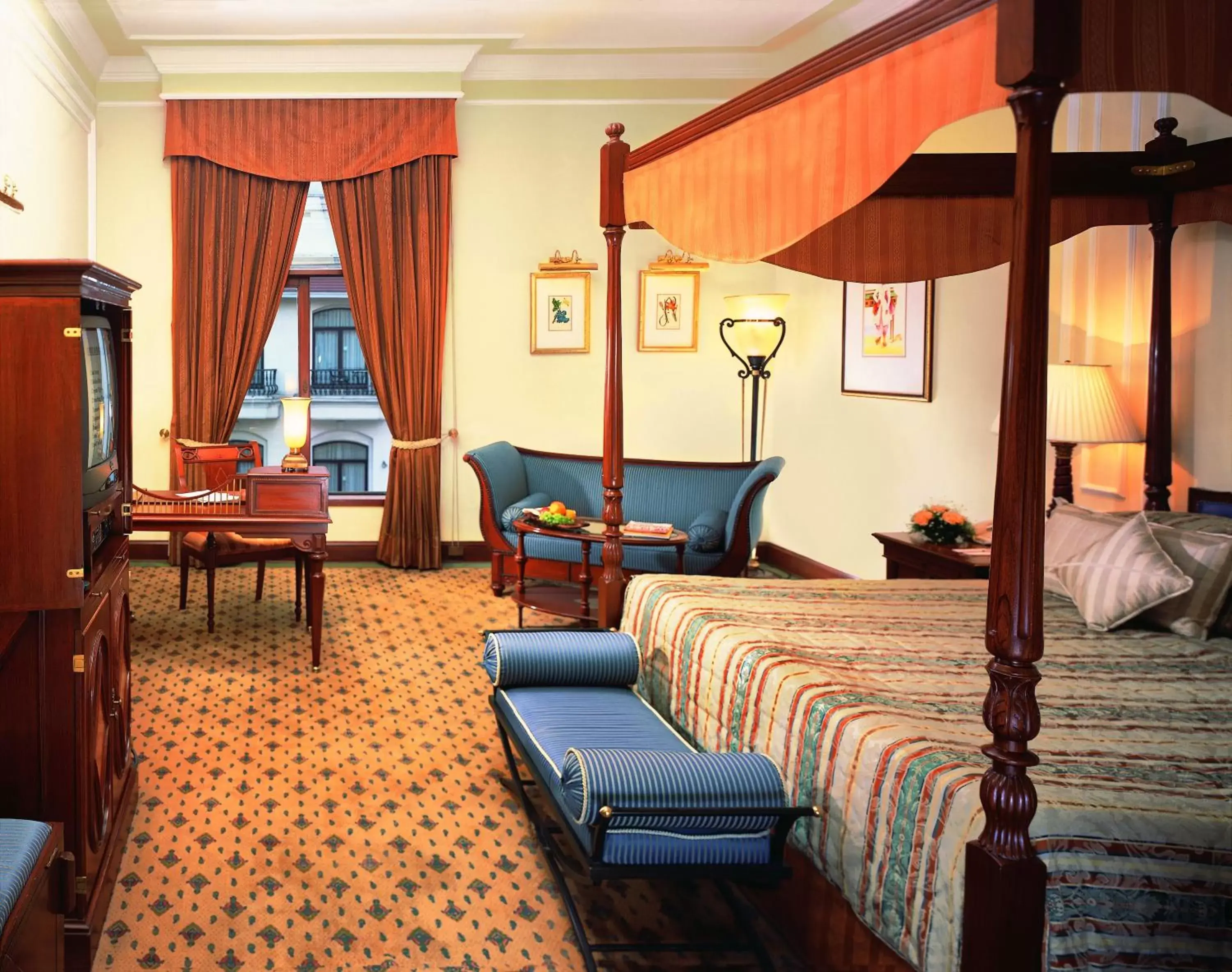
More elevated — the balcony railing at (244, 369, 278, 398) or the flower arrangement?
the balcony railing at (244, 369, 278, 398)

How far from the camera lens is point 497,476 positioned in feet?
26.0

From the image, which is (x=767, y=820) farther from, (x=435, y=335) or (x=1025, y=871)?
(x=435, y=335)

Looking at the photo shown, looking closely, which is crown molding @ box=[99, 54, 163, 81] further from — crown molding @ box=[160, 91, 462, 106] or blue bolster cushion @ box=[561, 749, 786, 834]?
blue bolster cushion @ box=[561, 749, 786, 834]

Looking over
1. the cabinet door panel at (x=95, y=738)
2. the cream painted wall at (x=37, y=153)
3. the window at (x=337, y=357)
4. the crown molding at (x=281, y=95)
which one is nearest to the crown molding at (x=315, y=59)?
the crown molding at (x=281, y=95)

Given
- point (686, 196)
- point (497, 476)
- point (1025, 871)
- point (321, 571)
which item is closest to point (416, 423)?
point (497, 476)

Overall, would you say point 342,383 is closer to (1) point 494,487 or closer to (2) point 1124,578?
(1) point 494,487

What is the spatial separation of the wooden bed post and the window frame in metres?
7.55

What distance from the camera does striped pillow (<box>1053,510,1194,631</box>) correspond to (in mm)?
3777

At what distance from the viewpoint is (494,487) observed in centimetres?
782

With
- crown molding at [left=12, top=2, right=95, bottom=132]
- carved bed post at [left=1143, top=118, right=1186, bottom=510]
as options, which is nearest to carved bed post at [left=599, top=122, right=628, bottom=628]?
carved bed post at [left=1143, top=118, right=1186, bottom=510]

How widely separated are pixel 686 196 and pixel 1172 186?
219cm

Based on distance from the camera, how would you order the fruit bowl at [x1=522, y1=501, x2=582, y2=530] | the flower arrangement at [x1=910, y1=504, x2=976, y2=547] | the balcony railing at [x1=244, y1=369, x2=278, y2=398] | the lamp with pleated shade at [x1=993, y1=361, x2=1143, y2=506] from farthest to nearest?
1. the balcony railing at [x1=244, y1=369, x2=278, y2=398]
2. the fruit bowl at [x1=522, y1=501, x2=582, y2=530]
3. the flower arrangement at [x1=910, y1=504, x2=976, y2=547]
4. the lamp with pleated shade at [x1=993, y1=361, x2=1143, y2=506]

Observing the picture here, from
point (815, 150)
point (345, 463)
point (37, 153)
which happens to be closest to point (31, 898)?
point (815, 150)

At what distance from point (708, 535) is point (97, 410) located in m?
4.72
